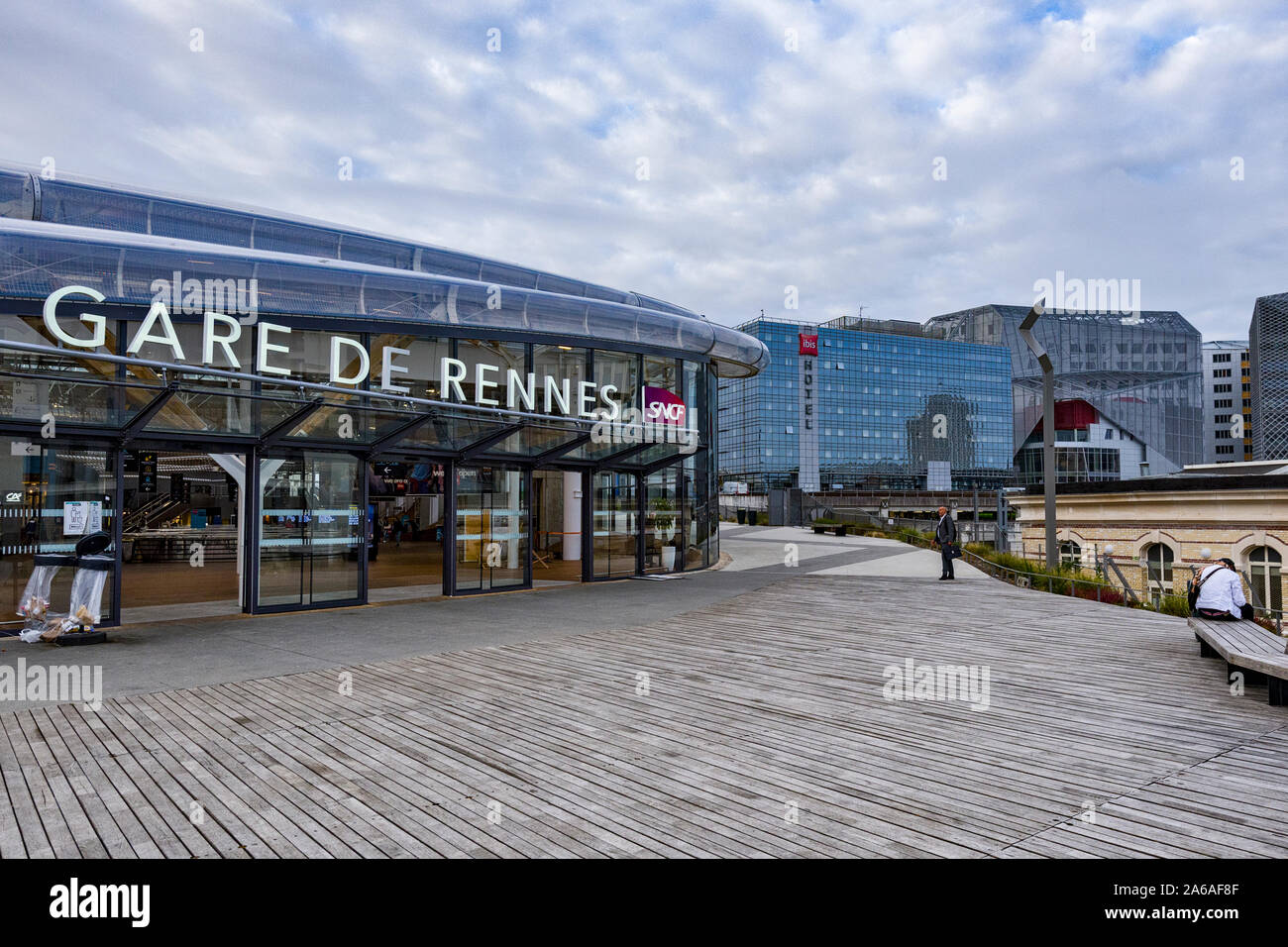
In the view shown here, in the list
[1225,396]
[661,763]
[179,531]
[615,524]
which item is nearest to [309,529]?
[615,524]

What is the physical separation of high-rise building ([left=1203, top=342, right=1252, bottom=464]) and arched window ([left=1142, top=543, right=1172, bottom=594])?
13643 cm

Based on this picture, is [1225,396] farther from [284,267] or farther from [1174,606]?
[284,267]

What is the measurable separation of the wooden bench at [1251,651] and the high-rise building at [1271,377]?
94.5 metres

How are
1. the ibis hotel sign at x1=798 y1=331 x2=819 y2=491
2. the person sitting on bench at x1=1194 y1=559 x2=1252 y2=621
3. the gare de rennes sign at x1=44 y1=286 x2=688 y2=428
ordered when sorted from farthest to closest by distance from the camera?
the ibis hotel sign at x1=798 y1=331 x2=819 y2=491
the gare de rennes sign at x1=44 y1=286 x2=688 y2=428
the person sitting on bench at x1=1194 y1=559 x2=1252 y2=621

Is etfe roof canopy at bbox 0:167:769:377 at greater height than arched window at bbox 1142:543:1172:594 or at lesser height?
greater

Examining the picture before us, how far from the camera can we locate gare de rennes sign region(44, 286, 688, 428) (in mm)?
11367

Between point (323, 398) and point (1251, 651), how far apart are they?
12.0 metres

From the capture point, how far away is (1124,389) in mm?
104438
